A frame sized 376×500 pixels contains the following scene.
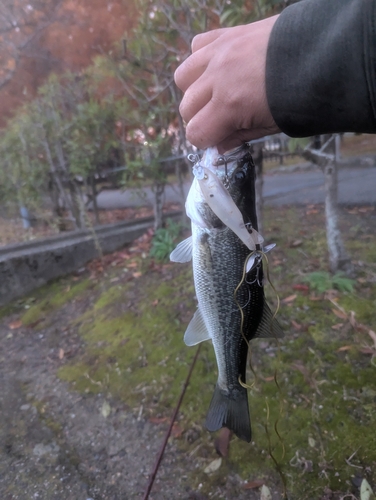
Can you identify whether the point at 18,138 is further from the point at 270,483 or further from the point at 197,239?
the point at 270,483

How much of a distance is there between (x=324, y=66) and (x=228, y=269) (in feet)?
2.79

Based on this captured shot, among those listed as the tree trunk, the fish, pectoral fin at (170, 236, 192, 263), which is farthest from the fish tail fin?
the tree trunk

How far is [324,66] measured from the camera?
3.87 ft

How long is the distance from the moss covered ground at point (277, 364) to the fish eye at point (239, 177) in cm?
82

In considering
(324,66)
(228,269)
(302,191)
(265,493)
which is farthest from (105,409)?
(302,191)

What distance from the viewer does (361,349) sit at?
311 centimetres

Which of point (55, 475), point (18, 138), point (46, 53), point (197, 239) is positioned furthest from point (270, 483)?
point (46, 53)

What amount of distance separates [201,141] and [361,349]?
2.52 metres

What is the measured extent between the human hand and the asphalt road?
455cm

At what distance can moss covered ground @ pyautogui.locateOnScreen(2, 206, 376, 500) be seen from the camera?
8.16ft

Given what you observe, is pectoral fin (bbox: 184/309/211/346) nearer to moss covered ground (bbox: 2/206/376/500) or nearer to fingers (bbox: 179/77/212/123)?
moss covered ground (bbox: 2/206/376/500)

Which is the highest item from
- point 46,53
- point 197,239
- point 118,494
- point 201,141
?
point 46,53

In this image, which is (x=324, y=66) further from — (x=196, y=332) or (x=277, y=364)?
(x=277, y=364)

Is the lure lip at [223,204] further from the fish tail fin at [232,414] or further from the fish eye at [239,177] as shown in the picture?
the fish tail fin at [232,414]
